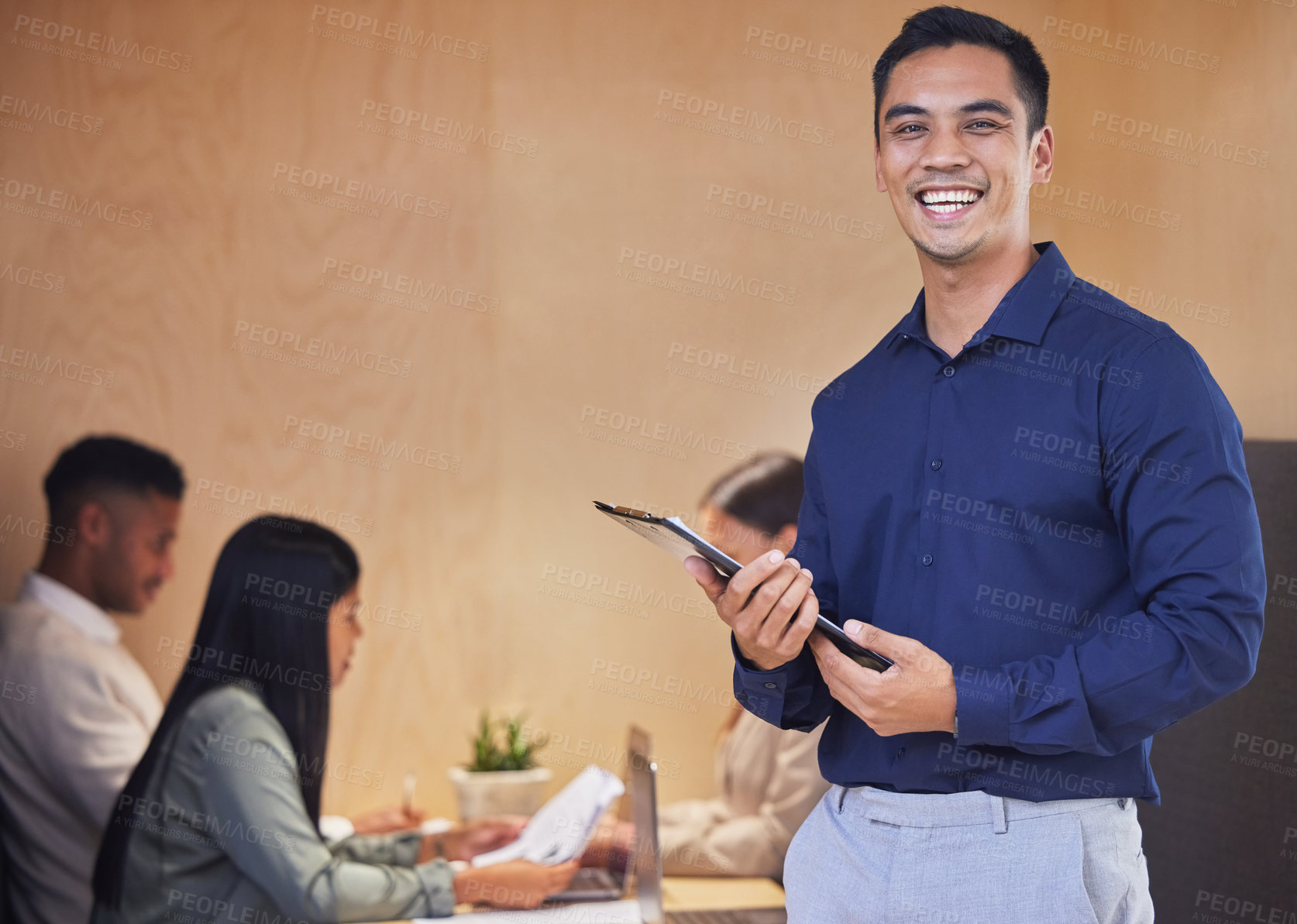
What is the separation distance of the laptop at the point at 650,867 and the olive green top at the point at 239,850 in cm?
43

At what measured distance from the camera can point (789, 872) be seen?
4.15ft

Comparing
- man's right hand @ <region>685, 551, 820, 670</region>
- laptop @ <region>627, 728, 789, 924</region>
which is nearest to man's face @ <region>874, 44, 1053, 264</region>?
man's right hand @ <region>685, 551, 820, 670</region>

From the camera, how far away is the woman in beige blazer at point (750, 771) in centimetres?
277

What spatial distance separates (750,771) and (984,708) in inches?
83.4

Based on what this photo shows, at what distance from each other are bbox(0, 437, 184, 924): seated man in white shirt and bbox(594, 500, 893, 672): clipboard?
2252 mm

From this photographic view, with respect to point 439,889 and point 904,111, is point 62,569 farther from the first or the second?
point 904,111

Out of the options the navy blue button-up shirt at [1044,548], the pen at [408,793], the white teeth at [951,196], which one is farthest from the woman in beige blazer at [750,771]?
the white teeth at [951,196]

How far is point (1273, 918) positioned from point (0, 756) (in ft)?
9.65

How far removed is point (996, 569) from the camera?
115 cm

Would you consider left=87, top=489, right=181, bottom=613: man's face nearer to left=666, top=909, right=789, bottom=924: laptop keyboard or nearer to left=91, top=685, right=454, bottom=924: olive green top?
left=91, top=685, right=454, bottom=924: olive green top

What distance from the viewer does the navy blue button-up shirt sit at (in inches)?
40.4

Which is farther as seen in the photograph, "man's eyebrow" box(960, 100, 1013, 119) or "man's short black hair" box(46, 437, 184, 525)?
"man's short black hair" box(46, 437, 184, 525)

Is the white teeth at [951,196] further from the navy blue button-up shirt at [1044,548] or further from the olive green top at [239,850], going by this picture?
the olive green top at [239,850]

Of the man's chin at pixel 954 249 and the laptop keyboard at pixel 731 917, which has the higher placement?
the man's chin at pixel 954 249
